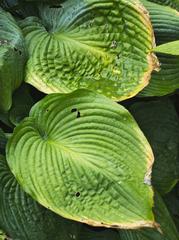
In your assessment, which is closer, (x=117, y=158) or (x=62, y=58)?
(x=117, y=158)

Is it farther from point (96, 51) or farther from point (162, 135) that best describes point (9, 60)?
point (162, 135)

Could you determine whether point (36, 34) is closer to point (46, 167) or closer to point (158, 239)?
point (46, 167)

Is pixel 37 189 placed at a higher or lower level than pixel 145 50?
lower

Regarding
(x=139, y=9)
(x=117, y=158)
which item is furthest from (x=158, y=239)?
(x=139, y=9)

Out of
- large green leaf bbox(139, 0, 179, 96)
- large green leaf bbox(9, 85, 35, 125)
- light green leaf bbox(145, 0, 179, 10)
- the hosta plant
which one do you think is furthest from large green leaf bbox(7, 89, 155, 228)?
light green leaf bbox(145, 0, 179, 10)

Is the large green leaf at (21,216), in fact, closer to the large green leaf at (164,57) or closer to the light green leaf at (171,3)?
the large green leaf at (164,57)

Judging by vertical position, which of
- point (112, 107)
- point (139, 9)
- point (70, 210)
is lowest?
point (70, 210)

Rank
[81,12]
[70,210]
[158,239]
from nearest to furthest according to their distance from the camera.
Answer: [70,210] < [158,239] < [81,12]

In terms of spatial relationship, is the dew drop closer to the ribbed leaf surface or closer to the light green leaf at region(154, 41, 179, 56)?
the light green leaf at region(154, 41, 179, 56)
